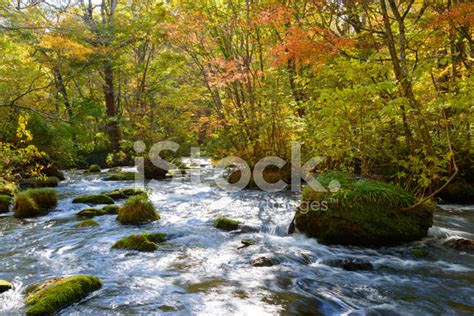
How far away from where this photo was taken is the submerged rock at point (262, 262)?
5.23 metres

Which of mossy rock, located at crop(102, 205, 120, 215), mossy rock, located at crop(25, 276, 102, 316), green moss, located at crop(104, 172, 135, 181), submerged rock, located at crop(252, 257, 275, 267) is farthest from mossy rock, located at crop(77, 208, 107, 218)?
green moss, located at crop(104, 172, 135, 181)

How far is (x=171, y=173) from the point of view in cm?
1639

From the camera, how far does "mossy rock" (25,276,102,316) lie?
3785mm

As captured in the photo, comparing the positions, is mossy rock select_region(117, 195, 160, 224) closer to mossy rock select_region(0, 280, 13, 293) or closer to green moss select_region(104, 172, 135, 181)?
mossy rock select_region(0, 280, 13, 293)

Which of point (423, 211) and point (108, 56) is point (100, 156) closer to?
point (108, 56)

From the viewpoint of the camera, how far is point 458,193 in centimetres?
897

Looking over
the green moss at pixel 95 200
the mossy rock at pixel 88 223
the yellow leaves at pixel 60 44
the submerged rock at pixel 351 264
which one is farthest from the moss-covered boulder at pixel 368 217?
the yellow leaves at pixel 60 44

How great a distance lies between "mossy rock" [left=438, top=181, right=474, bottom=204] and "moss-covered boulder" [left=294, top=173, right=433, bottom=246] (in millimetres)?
3394

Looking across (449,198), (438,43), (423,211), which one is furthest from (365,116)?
(449,198)

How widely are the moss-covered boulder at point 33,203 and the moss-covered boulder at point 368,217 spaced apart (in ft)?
21.8

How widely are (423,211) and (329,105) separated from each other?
7.95 feet

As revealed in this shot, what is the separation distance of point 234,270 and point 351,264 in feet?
5.51

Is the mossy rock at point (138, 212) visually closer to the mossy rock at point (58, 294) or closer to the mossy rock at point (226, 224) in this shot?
the mossy rock at point (226, 224)

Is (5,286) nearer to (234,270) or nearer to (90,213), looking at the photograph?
(234,270)
